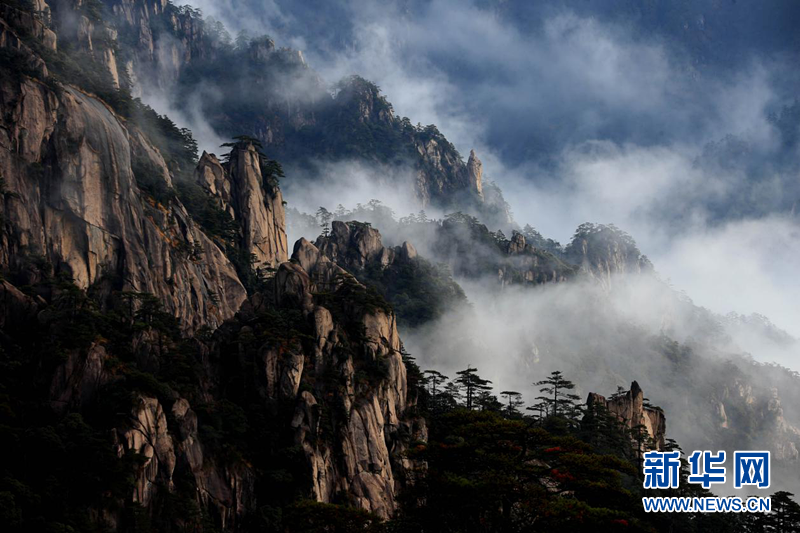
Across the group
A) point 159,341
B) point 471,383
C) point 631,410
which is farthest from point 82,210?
point 631,410

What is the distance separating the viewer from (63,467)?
145ft

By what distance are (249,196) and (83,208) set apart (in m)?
33.0

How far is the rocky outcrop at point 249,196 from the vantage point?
3708 inches

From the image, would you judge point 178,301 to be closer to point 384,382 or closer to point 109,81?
point 384,382

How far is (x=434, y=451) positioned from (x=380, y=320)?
3518cm

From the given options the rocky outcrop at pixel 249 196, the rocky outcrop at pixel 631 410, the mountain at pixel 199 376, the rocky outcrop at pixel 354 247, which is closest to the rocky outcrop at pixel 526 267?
the rocky outcrop at pixel 354 247

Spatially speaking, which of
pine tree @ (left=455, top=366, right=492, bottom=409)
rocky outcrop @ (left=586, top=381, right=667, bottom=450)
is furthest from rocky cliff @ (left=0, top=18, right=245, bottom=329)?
rocky outcrop @ (left=586, top=381, right=667, bottom=450)

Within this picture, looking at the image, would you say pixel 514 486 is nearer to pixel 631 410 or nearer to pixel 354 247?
pixel 631 410

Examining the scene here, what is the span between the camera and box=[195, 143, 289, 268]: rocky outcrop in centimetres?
9419

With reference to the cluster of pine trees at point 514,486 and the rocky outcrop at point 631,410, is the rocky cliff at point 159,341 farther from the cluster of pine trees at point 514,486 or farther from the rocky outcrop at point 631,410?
the rocky outcrop at point 631,410

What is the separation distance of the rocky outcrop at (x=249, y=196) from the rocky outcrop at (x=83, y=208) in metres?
18.3

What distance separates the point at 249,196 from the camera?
316 ft

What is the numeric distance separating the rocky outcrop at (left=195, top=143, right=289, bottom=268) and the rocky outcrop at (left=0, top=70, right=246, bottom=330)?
18.3m

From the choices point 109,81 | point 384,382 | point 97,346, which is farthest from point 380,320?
point 109,81
